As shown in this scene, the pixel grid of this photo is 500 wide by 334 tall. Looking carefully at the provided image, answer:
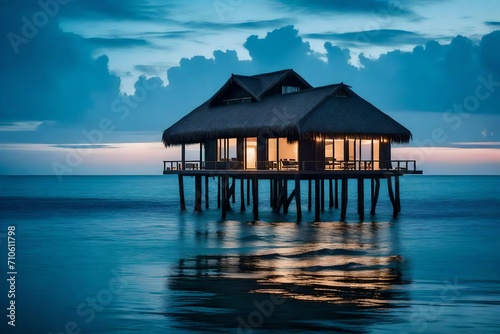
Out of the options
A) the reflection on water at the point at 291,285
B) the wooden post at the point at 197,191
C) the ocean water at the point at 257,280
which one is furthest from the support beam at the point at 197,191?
the reflection on water at the point at 291,285

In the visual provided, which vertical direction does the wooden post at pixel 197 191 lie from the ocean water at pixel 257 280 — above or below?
above

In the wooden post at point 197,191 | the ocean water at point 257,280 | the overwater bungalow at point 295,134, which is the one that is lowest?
the ocean water at point 257,280

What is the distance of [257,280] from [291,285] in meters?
1.47

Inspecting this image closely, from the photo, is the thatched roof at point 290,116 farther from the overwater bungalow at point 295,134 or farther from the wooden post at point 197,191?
the wooden post at point 197,191

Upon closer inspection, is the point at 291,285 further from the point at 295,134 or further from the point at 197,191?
the point at 197,191

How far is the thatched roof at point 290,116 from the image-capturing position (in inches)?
1550

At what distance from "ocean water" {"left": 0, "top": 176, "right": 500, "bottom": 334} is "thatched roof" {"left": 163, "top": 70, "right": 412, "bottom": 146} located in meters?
5.54

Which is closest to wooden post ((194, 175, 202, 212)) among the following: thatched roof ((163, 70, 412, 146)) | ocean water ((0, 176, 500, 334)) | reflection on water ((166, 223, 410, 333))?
thatched roof ((163, 70, 412, 146))

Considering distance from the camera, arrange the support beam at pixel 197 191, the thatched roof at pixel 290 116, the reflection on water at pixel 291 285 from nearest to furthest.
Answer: the reflection on water at pixel 291 285 < the thatched roof at pixel 290 116 < the support beam at pixel 197 191

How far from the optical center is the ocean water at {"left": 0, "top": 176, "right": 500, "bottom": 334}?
16562mm

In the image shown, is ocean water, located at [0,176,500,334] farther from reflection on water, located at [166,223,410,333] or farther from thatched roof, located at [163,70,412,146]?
thatched roof, located at [163,70,412,146]

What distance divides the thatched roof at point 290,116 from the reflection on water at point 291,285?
7390mm

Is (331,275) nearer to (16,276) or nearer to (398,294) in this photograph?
(398,294)

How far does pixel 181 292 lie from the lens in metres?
20.0
